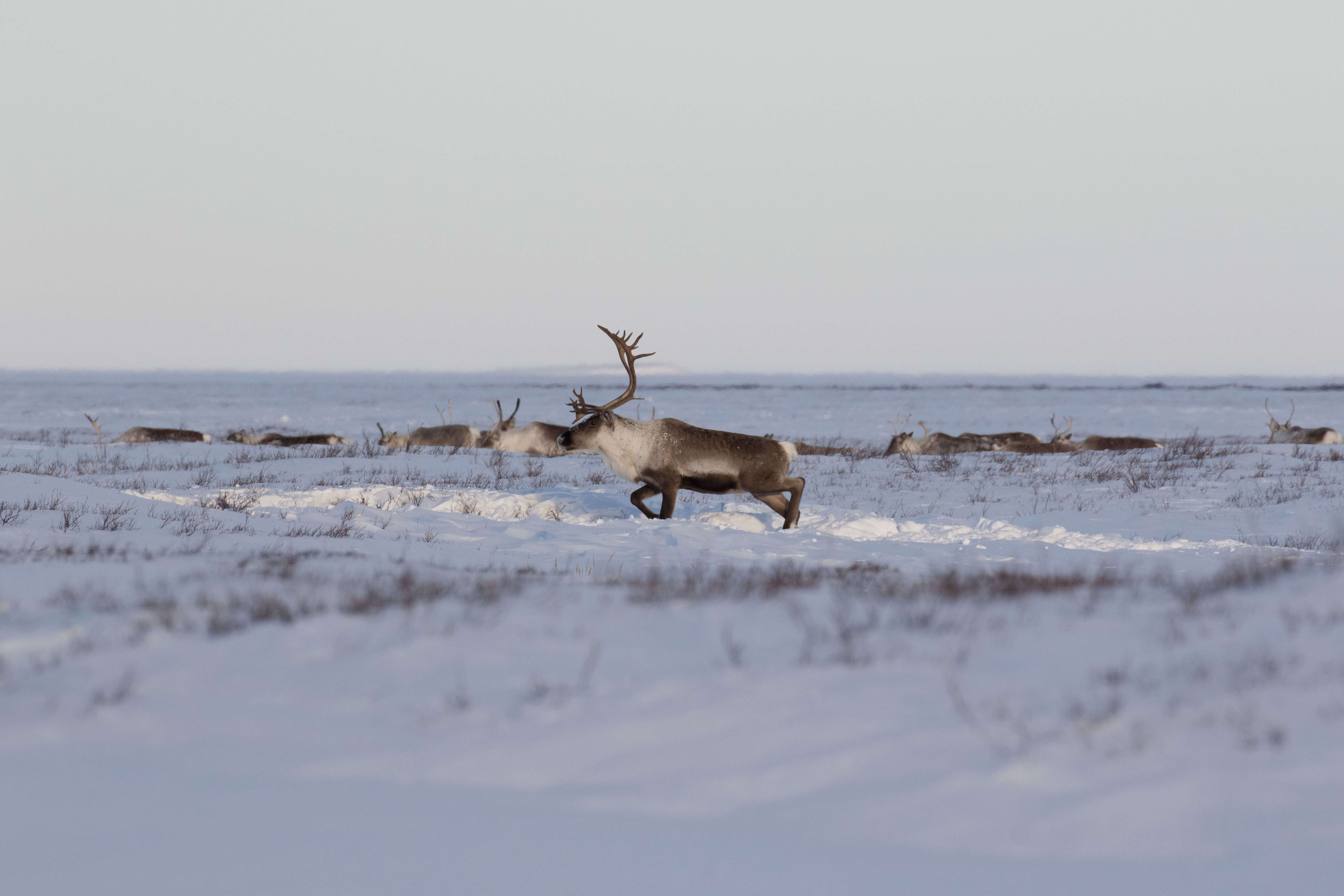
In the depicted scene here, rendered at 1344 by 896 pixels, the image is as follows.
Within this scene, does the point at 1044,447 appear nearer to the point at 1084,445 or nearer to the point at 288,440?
the point at 1084,445

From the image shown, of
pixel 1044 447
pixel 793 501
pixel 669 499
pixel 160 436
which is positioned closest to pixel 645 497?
pixel 669 499

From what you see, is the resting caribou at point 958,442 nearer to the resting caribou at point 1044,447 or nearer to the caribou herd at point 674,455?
the resting caribou at point 1044,447

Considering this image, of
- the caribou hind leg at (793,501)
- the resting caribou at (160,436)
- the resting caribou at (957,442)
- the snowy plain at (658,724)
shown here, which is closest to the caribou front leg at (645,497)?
the caribou hind leg at (793,501)

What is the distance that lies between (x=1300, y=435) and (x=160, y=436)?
30635 millimetres

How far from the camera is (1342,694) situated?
128 inches

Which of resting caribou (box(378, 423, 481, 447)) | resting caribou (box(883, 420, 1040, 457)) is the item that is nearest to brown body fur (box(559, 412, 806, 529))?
resting caribou (box(883, 420, 1040, 457))

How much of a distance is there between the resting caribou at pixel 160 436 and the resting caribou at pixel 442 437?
436 centimetres

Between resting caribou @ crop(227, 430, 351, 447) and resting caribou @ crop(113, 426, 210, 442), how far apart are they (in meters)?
0.90

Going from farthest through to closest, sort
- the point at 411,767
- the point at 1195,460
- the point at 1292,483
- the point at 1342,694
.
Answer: the point at 1195,460
the point at 1292,483
the point at 1342,694
the point at 411,767

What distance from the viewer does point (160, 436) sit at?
A: 24.2 metres

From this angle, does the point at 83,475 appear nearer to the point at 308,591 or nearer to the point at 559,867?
the point at 308,591

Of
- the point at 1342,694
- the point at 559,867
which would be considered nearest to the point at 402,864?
the point at 559,867

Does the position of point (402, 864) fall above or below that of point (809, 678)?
below

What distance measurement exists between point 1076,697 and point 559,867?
6.06 feet
